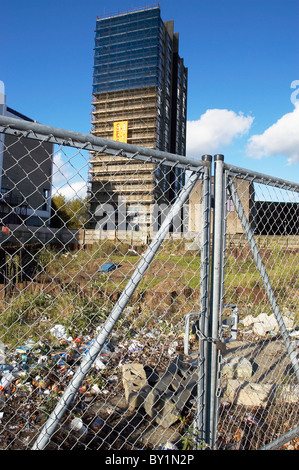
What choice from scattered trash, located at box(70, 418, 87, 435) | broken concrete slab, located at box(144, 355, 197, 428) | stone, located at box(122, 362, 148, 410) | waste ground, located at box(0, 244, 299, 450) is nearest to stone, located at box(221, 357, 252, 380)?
waste ground, located at box(0, 244, 299, 450)

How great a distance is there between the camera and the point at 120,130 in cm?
4022

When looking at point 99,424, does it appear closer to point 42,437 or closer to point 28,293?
point 42,437

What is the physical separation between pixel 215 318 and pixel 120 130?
41.1 m

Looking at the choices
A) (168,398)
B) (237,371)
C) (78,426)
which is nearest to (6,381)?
(78,426)

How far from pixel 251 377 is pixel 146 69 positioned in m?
43.7

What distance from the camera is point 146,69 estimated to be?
40250 millimetres

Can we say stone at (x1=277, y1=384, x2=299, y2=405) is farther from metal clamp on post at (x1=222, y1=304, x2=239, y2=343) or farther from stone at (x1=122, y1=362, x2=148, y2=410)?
stone at (x1=122, y1=362, x2=148, y2=410)

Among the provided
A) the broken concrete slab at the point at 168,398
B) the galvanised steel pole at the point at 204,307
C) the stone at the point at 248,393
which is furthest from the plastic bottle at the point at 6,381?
the stone at the point at 248,393

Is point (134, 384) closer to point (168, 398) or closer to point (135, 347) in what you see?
point (168, 398)

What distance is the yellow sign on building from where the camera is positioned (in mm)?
40062

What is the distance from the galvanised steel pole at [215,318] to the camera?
176cm

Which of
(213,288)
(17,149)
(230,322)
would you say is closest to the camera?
(213,288)

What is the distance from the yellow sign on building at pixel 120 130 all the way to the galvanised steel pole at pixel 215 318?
40.1 m
